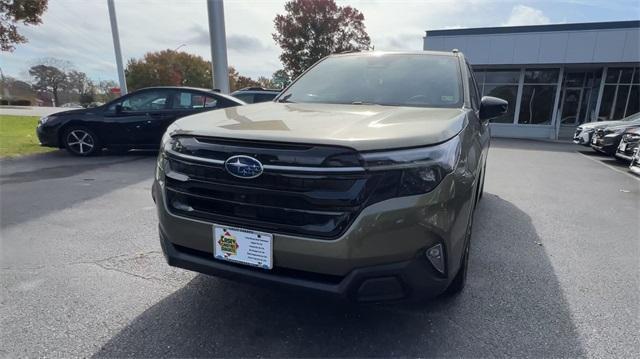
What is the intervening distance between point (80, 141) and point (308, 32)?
994 inches

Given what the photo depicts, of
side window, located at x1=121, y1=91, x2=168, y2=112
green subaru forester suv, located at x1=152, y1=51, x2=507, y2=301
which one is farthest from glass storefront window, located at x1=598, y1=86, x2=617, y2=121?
green subaru forester suv, located at x1=152, y1=51, x2=507, y2=301

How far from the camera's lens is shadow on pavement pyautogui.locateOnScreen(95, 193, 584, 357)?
211 centimetres

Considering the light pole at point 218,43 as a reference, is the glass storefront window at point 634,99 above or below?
below

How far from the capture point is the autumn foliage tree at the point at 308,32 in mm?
30203

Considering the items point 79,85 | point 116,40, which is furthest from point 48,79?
point 116,40

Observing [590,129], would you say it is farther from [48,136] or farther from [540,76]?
[48,136]

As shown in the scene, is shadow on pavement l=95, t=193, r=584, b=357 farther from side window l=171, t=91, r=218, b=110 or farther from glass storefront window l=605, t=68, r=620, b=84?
glass storefront window l=605, t=68, r=620, b=84

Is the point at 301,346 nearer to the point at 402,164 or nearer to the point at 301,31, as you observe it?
the point at 402,164

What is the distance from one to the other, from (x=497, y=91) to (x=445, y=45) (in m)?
3.72

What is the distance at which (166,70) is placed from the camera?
56031mm

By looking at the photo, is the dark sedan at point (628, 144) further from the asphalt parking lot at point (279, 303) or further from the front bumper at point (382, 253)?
the front bumper at point (382, 253)

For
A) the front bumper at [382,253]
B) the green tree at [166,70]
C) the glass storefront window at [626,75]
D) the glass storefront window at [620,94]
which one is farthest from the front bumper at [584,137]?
the green tree at [166,70]

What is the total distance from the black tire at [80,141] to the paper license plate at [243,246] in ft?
23.9

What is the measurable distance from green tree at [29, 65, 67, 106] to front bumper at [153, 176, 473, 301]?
244ft
